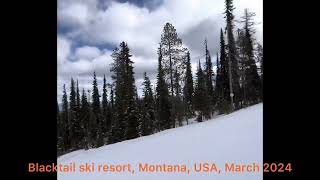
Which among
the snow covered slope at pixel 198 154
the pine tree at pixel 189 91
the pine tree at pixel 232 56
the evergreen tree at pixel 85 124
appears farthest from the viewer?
the evergreen tree at pixel 85 124

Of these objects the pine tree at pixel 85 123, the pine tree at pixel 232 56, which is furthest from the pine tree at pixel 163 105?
the pine tree at pixel 85 123

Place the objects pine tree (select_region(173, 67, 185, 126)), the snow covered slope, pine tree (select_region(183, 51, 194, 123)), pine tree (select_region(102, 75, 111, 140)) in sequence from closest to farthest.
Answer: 1. the snow covered slope
2. pine tree (select_region(173, 67, 185, 126))
3. pine tree (select_region(183, 51, 194, 123))
4. pine tree (select_region(102, 75, 111, 140))

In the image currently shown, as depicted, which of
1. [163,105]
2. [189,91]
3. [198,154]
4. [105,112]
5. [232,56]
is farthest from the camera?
[105,112]

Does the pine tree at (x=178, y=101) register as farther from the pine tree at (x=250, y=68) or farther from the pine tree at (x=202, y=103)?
the pine tree at (x=250, y=68)

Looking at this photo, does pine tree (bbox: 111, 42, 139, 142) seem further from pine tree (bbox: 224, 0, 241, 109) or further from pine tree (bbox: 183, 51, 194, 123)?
pine tree (bbox: 183, 51, 194, 123)

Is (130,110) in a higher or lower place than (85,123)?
higher

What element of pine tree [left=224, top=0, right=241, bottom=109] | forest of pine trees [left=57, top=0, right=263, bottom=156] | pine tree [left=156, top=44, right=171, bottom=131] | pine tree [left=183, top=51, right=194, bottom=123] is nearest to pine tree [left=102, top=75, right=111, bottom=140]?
forest of pine trees [left=57, top=0, right=263, bottom=156]

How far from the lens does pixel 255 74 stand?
43.4m

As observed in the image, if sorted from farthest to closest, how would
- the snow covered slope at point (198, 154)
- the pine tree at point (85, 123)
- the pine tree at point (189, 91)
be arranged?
the pine tree at point (85, 123) < the pine tree at point (189, 91) < the snow covered slope at point (198, 154)

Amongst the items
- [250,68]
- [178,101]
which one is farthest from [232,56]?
[178,101]

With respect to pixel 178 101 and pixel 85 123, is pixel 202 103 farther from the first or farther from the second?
pixel 85 123

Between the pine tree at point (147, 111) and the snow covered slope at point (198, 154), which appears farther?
the pine tree at point (147, 111)

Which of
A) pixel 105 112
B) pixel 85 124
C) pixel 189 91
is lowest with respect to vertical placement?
pixel 85 124
